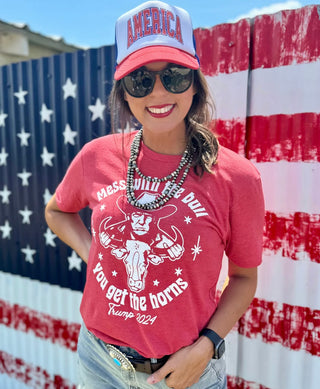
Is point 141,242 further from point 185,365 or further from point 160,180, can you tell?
point 185,365

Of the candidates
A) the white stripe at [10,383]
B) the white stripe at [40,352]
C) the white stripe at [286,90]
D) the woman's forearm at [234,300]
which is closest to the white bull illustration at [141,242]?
the woman's forearm at [234,300]

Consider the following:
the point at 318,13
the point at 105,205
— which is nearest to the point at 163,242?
the point at 105,205

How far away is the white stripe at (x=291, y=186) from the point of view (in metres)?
1.62

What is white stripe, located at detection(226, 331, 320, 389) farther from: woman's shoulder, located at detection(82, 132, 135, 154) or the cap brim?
the cap brim

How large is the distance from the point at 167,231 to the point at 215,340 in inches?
18.3

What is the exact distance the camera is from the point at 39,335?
9.16 ft

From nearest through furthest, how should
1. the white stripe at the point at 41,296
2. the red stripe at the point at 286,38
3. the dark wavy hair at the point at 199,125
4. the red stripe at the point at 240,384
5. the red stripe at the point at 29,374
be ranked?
the dark wavy hair at the point at 199,125 → the red stripe at the point at 286,38 → the red stripe at the point at 240,384 → the white stripe at the point at 41,296 → the red stripe at the point at 29,374

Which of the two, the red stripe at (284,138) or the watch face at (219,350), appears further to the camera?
the red stripe at (284,138)

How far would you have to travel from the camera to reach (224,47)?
1770 millimetres

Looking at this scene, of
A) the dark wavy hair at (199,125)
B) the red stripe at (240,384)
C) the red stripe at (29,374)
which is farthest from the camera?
the red stripe at (29,374)

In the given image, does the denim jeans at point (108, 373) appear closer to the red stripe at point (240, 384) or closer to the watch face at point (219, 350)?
the watch face at point (219, 350)

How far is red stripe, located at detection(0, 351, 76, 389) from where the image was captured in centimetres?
274

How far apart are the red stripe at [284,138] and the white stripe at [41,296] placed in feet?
5.56

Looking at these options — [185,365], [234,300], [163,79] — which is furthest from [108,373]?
[163,79]
